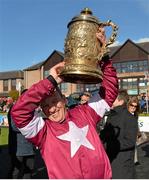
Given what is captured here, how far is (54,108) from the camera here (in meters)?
3.06

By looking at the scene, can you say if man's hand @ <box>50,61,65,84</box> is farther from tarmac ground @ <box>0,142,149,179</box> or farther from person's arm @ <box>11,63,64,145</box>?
tarmac ground @ <box>0,142,149,179</box>

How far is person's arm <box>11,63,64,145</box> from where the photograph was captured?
282 centimetres

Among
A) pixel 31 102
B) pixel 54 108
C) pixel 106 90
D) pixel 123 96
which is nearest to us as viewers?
pixel 31 102

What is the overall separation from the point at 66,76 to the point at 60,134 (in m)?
0.48

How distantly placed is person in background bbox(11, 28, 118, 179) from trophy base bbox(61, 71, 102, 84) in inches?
4.0

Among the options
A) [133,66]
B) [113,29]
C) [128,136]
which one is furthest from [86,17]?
[133,66]

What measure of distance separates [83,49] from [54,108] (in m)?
0.54

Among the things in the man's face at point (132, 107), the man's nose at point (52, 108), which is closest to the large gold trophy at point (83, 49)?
the man's nose at point (52, 108)

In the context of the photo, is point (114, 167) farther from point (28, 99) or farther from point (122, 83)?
point (122, 83)

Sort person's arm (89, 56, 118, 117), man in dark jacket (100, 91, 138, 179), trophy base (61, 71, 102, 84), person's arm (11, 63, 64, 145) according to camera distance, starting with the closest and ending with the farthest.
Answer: person's arm (11, 63, 64, 145) < trophy base (61, 71, 102, 84) < person's arm (89, 56, 118, 117) < man in dark jacket (100, 91, 138, 179)

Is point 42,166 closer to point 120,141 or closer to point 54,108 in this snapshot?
point 120,141

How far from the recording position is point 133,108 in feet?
20.1

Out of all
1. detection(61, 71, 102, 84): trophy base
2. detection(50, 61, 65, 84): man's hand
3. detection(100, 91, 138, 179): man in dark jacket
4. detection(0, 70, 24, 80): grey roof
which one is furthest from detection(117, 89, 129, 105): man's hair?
detection(0, 70, 24, 80): grey roof

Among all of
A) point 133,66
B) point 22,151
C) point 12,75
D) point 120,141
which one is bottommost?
point 22,151
